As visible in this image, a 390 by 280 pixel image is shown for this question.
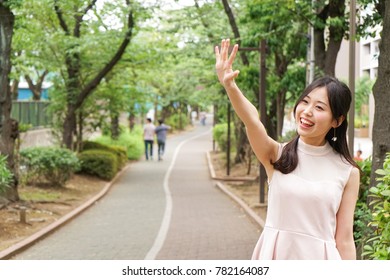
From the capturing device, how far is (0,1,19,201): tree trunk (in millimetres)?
12797

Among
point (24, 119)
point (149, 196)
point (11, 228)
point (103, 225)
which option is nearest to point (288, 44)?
point (149, 196)

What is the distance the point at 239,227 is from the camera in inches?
496

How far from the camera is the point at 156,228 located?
12.5 meters

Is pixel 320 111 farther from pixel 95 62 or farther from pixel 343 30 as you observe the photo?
pixel 95 62

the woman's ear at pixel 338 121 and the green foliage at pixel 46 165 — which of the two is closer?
the woman's ear at pixel 338 121

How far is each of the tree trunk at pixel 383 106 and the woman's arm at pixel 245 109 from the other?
12.4 feet

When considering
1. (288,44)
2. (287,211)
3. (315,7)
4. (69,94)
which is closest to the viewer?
(287,211)

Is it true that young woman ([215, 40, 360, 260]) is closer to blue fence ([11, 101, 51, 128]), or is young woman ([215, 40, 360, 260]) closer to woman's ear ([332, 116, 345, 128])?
woman's ear ([332, 116, 345, 128])

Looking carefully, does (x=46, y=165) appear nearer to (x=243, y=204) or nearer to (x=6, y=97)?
(x=6, y=97)

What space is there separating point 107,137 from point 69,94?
9.41 metres

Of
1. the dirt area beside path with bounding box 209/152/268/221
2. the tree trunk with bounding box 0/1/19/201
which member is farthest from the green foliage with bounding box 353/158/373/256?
the tree trunk with bounding box 0/1/19/201

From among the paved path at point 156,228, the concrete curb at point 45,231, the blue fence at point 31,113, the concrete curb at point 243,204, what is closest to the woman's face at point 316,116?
the paved path at point 156,228

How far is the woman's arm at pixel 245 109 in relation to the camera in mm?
2920

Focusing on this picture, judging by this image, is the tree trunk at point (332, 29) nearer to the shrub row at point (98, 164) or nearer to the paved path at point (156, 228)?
the paved path at point (156, 228)
